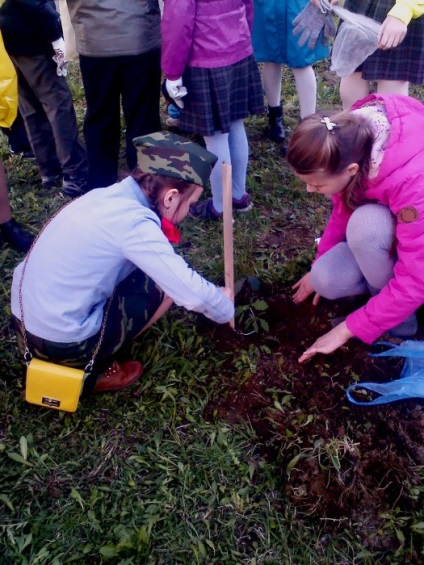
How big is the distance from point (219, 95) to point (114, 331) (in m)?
1.22

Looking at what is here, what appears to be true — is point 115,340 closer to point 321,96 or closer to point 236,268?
point 236,268

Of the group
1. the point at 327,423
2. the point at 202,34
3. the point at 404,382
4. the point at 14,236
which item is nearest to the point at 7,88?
the point at 14,236

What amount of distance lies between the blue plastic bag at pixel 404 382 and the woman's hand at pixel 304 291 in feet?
1.16

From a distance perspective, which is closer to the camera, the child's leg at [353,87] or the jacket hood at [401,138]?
the jacket hood at [401,138]

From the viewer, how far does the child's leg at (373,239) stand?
1.87 metres

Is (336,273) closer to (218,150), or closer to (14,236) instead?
(218,150)

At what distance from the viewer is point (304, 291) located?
7.68 feet

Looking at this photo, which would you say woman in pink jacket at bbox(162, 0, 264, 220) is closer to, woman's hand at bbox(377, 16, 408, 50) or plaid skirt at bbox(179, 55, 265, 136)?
plaid skirt at bbox(179, 55, 265, 136)

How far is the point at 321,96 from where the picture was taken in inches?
156

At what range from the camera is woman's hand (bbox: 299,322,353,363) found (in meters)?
1.95

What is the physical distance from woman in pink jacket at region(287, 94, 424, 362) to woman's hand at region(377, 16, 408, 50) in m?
0.47

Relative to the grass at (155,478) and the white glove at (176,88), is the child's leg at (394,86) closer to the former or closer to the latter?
the white glove at (176,88)

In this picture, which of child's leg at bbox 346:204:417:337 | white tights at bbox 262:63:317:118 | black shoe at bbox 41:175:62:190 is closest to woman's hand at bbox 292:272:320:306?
child's leg at bbox 346:204:417:337

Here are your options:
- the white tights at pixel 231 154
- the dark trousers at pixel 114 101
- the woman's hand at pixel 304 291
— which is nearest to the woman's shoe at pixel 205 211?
the white tights at pixel 231 154
